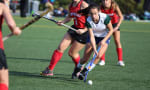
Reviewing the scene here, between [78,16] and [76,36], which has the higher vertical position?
[78,16]

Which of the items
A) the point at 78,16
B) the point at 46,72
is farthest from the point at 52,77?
the point at 78,16

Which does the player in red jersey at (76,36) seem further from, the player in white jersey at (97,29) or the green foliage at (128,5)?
the green foliage at (128,5)

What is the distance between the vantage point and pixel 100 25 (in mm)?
6559

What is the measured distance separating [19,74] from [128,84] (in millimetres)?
2493

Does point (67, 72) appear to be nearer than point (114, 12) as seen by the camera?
Yes

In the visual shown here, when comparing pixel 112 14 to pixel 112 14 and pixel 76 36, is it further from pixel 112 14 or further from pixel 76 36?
pixel 76 36

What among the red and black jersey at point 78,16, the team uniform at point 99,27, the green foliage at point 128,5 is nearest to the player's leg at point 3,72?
the team uniform at point 99,27

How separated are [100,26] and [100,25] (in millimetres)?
37

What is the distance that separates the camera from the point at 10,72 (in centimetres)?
745

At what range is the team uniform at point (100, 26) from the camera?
6430 mm

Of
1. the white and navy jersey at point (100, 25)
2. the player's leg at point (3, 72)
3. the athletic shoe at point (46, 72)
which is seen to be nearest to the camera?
the player's leg at point (3, 72)

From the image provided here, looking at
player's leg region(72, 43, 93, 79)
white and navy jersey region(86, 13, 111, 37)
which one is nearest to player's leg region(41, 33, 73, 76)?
player's leg region(72, 43, 93, 79)

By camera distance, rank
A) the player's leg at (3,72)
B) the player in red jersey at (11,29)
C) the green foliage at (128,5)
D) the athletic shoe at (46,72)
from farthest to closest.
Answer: the green foliage at (128,5) → the athletic shoe at (46,72) → the player's leg at (3,72) → the player in red jersey at (11,29)

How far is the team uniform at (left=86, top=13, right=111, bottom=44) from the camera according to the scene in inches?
253
